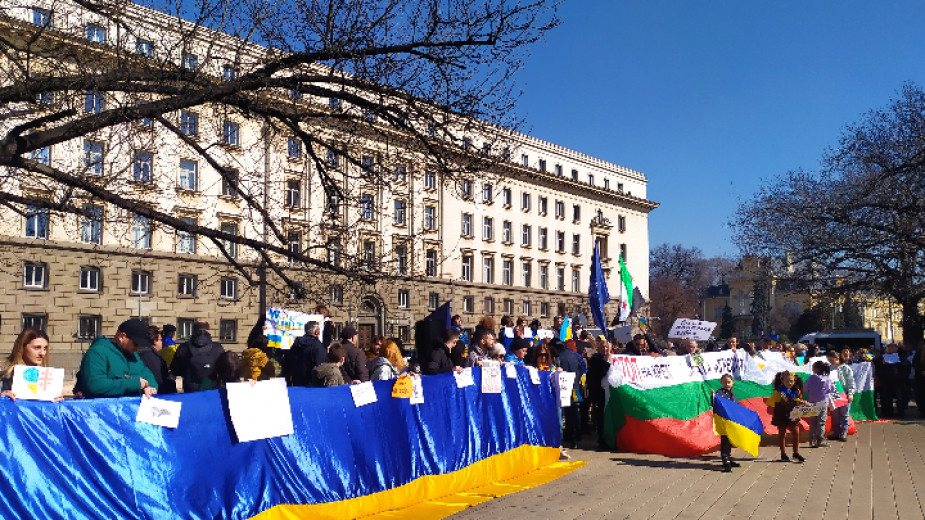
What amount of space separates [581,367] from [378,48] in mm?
7739

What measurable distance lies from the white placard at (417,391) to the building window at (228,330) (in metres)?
36.6

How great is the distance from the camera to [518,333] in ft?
59.7

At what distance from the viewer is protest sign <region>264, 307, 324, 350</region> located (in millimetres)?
17156

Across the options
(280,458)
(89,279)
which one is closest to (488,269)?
(89,279)

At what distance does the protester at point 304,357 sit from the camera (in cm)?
1151

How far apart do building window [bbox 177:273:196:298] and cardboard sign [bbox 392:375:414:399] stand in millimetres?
35306

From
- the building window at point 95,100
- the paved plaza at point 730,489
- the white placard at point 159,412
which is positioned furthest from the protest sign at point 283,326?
the white placard at point 159,412

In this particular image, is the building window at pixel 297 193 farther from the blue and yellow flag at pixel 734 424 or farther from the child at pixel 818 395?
the child at pixel 818 395

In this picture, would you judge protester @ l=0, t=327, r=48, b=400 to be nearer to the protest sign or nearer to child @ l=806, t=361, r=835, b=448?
the protest sign

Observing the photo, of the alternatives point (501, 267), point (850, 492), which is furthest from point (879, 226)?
point (501, 267)

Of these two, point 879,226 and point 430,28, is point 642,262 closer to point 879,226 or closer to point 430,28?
point 879,226

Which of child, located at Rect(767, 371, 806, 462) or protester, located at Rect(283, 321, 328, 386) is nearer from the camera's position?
protester, located at Rect(283, 321, 328, 386)

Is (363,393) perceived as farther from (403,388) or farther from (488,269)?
(488,269)

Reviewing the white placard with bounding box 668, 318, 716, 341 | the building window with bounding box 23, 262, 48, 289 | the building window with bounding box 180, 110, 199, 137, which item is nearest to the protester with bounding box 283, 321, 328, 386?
the building window with bounding box 180, 110, 199, 137
